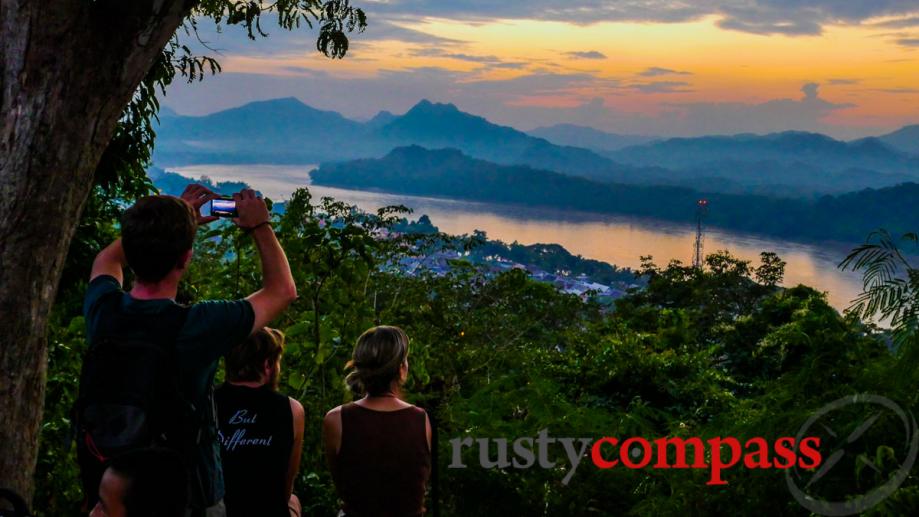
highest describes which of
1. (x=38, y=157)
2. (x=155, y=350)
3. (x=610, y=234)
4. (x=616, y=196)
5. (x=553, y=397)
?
(x=38, y=157)

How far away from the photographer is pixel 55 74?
261cm

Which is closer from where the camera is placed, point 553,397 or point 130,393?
point 130,393

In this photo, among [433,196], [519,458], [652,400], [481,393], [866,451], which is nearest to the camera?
[866,451]

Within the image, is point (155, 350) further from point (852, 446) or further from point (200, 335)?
point (852, 446)

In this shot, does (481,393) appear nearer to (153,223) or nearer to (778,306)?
(153,223)

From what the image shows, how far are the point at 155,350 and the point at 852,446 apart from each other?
2.15 m

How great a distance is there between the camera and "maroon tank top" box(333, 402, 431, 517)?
2.53 m

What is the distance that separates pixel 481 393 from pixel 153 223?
8.85 ft

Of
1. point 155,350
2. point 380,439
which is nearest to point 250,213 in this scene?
point 155,350

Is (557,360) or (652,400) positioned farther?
(557,360)

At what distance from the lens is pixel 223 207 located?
2.22 metres

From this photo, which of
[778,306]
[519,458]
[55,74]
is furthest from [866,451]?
[778,306]

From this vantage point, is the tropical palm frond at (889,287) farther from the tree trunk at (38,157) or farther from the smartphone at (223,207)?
the tree trunk at (38,157)

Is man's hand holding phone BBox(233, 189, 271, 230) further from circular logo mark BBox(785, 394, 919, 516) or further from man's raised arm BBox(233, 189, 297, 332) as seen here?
circular logo mark BBox(785, 394, 919, 516)
